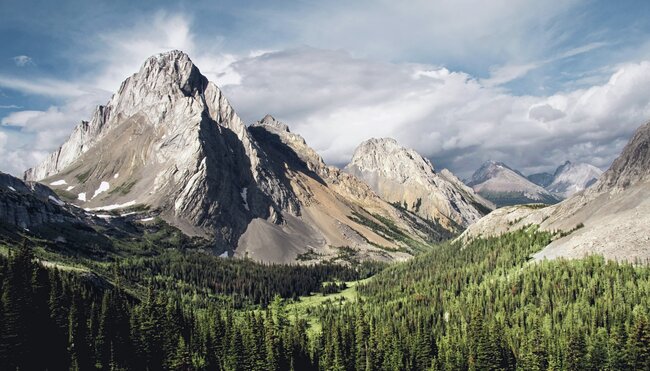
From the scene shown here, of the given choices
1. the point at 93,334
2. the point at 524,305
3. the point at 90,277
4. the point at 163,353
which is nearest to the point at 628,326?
the point at 524,305

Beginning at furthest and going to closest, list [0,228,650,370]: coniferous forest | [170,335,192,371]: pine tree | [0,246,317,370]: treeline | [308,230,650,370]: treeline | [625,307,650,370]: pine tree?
[308,230,650,370]: treeline → [625,307,650,370]: pine tree → [170,335,192,371]: pine tree → [0,228,650,370]: coniferous forest → [0,246,317,370]: treeline

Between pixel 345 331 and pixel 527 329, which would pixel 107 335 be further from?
pixel 527 329

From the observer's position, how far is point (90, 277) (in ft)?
539

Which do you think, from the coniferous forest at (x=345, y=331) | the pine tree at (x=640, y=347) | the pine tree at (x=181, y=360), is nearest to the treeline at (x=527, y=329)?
the pine tree at (x=640, y=347)

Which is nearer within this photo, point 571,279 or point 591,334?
point 591,334

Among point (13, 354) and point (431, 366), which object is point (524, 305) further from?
point (13, 354)

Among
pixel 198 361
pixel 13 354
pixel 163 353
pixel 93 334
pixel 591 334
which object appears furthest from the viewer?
pixel 591 334

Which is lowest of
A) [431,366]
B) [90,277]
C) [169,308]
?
[431,366]

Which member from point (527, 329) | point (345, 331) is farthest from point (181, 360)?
point (527, 329)

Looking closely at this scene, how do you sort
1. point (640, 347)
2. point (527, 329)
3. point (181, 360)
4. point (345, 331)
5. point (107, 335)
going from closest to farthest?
1. point (107, 335)
2. point (181, 360)
3. point (640, 347)
4. point (345, 331)
5. point (527, 329)

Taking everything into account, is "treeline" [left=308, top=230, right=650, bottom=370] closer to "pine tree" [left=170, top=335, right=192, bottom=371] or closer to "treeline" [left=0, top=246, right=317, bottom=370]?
"treeline" [left=0, top=246, right=317, bottom=370]

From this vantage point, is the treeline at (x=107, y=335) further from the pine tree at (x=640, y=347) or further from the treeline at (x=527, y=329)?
the pine tree at (x=640, y=347)

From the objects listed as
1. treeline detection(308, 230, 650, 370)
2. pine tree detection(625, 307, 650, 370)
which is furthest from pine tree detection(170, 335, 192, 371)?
pine tree detection(625, 307, 650, 370)

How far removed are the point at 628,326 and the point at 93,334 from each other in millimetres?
132395
